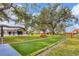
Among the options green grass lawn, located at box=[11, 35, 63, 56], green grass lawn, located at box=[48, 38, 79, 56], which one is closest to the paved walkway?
green grass lawn, located at box=[11, 35, 63, 56]

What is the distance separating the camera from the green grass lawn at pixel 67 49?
5.62ft

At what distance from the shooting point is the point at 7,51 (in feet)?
5.69

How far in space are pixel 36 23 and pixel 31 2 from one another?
18cm

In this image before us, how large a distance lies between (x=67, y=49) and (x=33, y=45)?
28 centimetres

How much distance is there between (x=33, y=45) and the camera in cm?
175

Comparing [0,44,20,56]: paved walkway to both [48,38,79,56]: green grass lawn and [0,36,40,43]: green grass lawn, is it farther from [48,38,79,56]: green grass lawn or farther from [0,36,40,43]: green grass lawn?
[48,38,79,56]: green grass lawn

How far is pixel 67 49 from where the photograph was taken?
174 centimetres

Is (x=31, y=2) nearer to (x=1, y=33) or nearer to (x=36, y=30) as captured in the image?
(x=36, y=30)

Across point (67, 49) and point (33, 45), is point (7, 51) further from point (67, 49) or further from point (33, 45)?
point (67, 49)

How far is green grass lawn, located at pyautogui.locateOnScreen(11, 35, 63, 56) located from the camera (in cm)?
173

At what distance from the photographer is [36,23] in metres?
1.80

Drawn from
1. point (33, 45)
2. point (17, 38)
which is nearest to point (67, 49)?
point (33, 45)

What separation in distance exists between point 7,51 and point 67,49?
19.3 inches

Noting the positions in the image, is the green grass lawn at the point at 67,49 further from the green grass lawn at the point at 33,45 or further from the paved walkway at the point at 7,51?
the paved walkway at the point at 7,51
